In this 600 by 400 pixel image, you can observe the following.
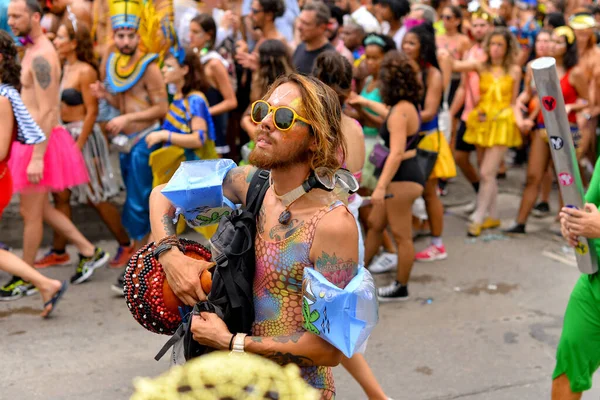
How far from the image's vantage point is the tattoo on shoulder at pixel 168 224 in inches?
112

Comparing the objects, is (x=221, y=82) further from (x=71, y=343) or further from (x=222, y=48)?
(x=71, y=343)

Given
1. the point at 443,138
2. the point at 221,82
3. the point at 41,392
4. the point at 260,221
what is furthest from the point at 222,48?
the point at 260,221

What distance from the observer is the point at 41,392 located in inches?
180

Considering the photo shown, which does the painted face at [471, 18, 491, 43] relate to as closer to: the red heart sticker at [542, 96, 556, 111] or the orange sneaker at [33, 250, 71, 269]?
the orange sneaker at [33, 250, 71, 269]

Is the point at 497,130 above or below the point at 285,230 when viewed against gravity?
below

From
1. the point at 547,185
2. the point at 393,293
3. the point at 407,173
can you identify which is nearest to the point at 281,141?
the point at 407,173

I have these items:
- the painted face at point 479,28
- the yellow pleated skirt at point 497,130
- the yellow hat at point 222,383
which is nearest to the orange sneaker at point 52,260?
the yellow pleated skirt at point 497,130

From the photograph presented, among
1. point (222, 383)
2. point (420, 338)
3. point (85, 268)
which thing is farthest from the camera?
point (85, 268)

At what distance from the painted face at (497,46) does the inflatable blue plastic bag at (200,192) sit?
5.43 metres

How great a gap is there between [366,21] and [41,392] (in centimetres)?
547

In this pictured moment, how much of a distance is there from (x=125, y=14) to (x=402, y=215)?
267 centimetres

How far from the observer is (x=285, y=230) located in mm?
2627

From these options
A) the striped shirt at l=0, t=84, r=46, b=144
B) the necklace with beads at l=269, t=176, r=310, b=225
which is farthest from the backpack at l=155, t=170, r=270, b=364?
the striped shirt at l=0, t=84, r=46, b=144

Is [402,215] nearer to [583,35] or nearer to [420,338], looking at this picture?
[420,338]
